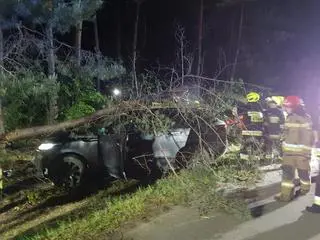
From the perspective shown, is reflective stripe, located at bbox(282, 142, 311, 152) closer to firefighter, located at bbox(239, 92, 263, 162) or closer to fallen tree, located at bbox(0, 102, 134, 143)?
firefighter, located at bbox(239, 92, 263, 162)

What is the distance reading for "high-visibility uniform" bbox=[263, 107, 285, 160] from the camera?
870cm

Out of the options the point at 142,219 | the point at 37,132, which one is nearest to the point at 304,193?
the point at 142,219

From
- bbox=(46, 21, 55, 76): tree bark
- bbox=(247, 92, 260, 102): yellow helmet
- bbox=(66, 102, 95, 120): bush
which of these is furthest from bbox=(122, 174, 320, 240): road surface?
bbox=(66, 102, 95, 120): bush

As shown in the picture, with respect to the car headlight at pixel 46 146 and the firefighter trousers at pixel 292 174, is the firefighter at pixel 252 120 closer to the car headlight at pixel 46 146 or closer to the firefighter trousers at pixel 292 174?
the firefighter trousers at pixel 292 174

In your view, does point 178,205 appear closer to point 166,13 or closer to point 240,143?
point 240,143

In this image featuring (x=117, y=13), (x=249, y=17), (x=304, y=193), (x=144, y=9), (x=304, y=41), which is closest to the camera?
(x=304, y=193)

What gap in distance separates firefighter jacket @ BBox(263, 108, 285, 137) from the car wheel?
388cm

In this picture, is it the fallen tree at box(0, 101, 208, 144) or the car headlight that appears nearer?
the fallen tree at box(0, 101, 208, 144)

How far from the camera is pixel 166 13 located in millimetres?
23016

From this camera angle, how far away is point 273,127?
8789mm

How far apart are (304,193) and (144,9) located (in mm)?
17446

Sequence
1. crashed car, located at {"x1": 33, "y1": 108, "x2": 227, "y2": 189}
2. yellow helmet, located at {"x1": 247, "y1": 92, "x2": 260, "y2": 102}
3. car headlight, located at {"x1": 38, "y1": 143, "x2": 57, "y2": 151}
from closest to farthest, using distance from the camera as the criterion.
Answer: crashed car, located at {"x1": 33, "y1": 108, "x2": 227, "y2": 189} < car headlight, located at {"x1": 38, "y1": 143, "x2": 57, "y2": 151} < yellow helmet, located at {"x1": 247, "y1": 92, "x2": 260, "y2": 102}

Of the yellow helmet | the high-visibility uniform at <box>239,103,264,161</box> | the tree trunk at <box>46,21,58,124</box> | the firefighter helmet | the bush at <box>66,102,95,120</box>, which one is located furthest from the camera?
the bush at <box>66,102,95,120</box>

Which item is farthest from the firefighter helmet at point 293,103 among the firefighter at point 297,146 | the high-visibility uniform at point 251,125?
the high-visibility uniform at point 251,125
